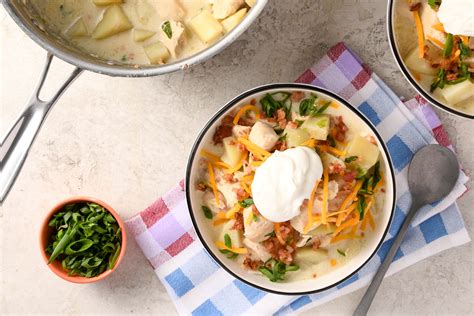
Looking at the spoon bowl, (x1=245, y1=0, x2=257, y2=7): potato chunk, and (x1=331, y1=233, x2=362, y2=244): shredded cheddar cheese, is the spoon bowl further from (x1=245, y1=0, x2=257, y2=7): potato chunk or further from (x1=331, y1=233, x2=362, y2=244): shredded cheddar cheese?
(x1=245, y1=0, x2=257, y2=7): potato chunk

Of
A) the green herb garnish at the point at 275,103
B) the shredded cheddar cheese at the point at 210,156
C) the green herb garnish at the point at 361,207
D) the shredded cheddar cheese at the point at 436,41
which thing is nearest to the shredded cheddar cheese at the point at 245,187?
the shredded cheddar cheese at the point at 210,156

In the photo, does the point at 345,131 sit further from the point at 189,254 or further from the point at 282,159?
the point at 189,254

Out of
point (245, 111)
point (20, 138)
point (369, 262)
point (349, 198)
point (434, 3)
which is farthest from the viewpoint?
point (369, 262)

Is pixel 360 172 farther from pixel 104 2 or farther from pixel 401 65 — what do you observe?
pixel 104 2

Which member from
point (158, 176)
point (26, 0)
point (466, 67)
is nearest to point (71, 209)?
point (158, 176)

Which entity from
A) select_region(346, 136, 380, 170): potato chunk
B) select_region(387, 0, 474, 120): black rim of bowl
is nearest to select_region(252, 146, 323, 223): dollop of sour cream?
select_region(346, 136, 380, 170): potato chunk

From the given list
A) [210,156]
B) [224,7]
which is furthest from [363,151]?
[224,7]
